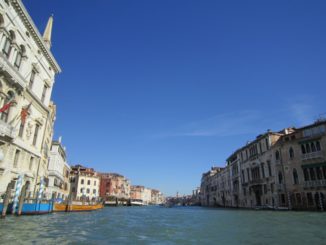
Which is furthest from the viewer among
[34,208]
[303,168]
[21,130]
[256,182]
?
[256,182]

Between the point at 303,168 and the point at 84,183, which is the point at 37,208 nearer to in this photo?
the point at 303,168

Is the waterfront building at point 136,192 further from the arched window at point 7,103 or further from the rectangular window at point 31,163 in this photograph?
the arched window at point 7,103

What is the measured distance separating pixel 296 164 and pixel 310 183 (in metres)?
2.78

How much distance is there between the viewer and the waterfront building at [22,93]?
1873 cm

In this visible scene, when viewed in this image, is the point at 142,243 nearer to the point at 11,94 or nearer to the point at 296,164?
the point at 11,94

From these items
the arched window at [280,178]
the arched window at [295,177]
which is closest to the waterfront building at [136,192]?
the arched window at [280,178]

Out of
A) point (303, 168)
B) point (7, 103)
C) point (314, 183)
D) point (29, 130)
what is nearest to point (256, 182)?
point (303, 168)

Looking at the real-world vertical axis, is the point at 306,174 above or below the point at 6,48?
below

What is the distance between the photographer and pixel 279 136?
38.4 metres

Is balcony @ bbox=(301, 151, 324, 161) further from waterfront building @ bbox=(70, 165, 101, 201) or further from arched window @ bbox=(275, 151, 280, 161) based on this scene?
waterfront building @ bbox=(70, 165, 101, 201)

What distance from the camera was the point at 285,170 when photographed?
34.5 m

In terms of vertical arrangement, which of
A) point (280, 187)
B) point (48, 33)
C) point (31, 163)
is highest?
point (48, 33)

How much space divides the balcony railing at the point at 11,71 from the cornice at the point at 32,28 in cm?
453

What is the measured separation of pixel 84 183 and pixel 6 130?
5694 centimetres
